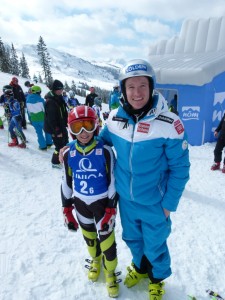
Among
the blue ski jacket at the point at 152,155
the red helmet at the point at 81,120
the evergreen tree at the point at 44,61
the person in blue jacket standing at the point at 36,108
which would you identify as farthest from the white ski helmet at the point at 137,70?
the evergreen tree at the point at 44,61

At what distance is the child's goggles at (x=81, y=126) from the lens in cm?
269

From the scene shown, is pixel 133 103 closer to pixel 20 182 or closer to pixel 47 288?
pixel 47 288

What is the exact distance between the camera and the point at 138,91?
2346 mm

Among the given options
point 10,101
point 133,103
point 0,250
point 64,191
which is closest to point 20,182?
point 0,250

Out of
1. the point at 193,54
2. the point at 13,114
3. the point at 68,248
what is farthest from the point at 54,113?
the point at 193,54

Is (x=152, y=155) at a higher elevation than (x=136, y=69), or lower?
lower

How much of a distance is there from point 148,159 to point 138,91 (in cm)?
64

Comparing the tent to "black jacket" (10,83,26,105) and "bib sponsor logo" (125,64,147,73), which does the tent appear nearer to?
"black jacket" (10,83,26,105)

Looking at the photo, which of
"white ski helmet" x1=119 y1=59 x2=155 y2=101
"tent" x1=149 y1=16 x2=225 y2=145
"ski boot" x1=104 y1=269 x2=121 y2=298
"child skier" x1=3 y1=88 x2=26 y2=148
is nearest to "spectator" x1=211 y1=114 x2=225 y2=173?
"tent" x1=149 y1=16 x2=225 y2=145

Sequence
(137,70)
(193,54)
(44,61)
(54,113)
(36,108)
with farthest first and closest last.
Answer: (44,61)
(193,54)
(36,108)
(54,113)
(137,70)

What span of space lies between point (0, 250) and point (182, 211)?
3227 millimetres

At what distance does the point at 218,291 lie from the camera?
303 cm

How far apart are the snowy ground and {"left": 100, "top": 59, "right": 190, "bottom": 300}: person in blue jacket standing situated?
625mm

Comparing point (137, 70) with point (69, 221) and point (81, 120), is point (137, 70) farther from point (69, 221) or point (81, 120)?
point (69, 221)
